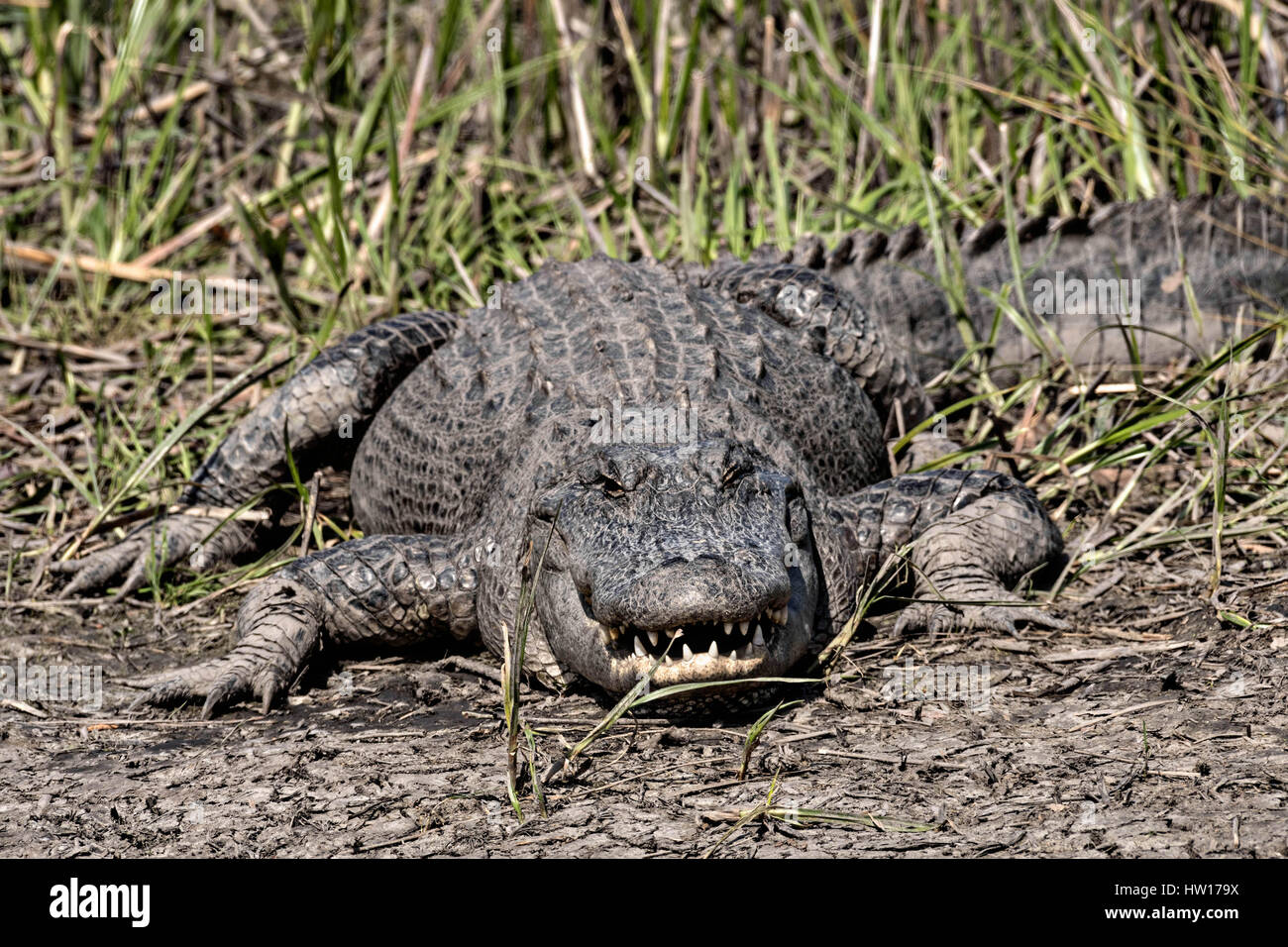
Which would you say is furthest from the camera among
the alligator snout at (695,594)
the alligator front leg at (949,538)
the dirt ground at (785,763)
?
the alligator front leg at (949,538)

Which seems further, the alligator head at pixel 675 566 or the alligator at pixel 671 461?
the alligator at pixel 671 461

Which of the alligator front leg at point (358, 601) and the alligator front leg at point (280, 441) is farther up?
the alligator front leg at point (280, 441)

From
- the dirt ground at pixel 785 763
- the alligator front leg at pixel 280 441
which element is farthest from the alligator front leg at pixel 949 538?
the alligator front leg at pixel 280 441

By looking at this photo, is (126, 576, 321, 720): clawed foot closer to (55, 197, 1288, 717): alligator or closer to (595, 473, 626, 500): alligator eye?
Answer: (55, 197, 1288, 717): alligator

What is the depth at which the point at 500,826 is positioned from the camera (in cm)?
307

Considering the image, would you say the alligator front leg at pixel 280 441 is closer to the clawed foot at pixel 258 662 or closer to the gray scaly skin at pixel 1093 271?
the clawed foot at pixel 258 662

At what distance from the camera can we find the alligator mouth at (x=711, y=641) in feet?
11.1

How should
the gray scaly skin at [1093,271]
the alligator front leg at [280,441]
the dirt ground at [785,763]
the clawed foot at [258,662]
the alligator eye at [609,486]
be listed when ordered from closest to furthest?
the dirt ground at [785,763] < the alligator eye at [609,486] < the clawed foot at [258,662] < the alligator front leg at [280,441] < the gray scaly skin at [1093,271]

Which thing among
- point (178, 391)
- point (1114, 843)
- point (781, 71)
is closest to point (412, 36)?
point (781, 71)

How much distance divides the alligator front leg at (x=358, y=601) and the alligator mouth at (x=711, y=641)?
113 cm

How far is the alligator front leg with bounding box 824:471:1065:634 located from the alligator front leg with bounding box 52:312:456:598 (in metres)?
1.94

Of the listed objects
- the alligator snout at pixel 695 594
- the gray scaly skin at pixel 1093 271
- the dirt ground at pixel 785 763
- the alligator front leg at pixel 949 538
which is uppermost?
the gray scaly skin at pixel 1093 271

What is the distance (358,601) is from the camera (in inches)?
177

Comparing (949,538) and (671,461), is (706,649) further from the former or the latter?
(949,538)
